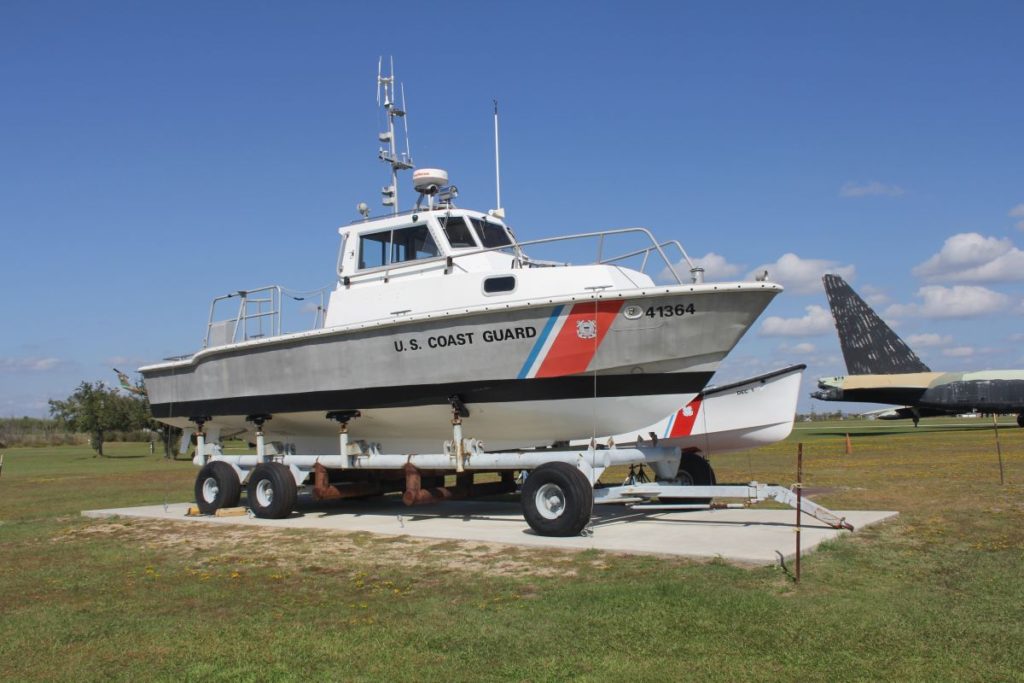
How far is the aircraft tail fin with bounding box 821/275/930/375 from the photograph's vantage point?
141 ft

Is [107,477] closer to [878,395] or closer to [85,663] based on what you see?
[85,663]

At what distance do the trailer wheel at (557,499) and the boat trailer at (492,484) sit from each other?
0.01m

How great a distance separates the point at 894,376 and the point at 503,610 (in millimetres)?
40960

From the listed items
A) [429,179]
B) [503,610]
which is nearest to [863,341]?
[429,179]

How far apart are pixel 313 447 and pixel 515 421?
14.5 feet

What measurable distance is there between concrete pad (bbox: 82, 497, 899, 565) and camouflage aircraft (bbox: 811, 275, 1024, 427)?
109 feet

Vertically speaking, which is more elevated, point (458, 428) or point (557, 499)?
point (458, 428)

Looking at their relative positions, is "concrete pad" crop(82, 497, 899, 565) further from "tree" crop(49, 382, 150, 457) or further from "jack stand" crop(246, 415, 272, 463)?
"tree" crop(49, 382, 150, 457)

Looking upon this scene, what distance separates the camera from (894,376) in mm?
42875

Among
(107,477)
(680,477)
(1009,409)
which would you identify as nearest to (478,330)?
(680,477)

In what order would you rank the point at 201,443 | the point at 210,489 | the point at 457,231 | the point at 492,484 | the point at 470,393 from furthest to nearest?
the point at 201,443, the point at 210,489, the point at 492,484, the point at 457,231, the point at 470,393

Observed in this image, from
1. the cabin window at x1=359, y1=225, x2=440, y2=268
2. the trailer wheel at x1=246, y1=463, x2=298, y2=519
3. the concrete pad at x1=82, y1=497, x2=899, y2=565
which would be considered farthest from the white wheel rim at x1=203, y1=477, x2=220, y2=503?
the cabin window at x1=359, y1=225, x2=440, y2=268

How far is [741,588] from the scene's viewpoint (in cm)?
→ 686

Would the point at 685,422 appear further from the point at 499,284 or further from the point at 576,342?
the point at 499,284
